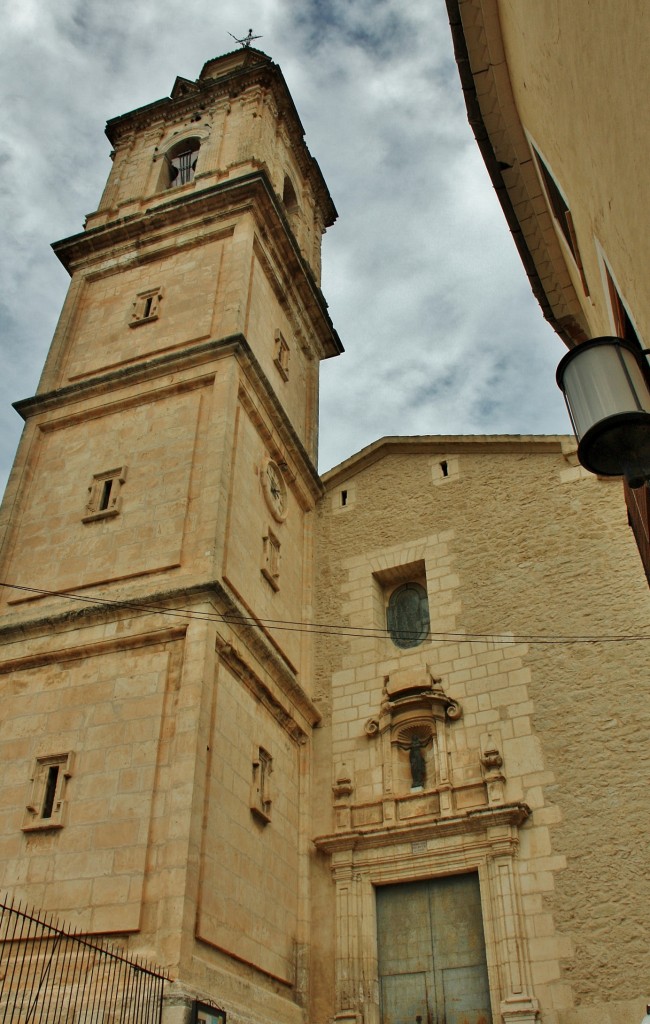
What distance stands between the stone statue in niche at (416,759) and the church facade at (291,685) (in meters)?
0.06

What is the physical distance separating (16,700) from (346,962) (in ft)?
16.8

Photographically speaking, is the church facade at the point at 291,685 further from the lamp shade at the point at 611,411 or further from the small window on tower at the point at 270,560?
the lamp shade at the point at 611,411

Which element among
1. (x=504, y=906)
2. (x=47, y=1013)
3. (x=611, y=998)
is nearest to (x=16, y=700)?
(x=47, y=1013)

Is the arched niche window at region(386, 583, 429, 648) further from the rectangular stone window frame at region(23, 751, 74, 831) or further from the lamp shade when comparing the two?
the lamp shade

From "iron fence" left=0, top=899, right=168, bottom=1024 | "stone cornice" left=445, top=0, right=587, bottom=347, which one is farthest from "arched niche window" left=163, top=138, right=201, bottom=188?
"iron fence" left=0, top=899, right=168, bottom=1024

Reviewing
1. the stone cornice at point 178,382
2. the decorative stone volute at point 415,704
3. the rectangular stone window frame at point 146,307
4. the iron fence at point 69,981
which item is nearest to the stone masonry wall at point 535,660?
the decorative stone volute at point 415,704

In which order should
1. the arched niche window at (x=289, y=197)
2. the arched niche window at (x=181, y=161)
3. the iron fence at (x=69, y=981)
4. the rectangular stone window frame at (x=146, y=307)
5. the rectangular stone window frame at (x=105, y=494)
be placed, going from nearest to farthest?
the iron fence at (x=69, y=981)
the rectangular stone window frame at (x=105, y=494)
the rectangular stone window frame at (x=146, y=307)
the arched niche window at (x=181, y=161)
the arched niche window at (x=289, y=197)

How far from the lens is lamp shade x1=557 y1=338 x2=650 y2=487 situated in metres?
3.07

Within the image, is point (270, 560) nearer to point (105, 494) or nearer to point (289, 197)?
point (105, 494)

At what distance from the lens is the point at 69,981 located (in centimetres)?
841

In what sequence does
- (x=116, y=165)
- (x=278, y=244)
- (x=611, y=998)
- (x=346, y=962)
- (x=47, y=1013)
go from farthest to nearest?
(x=116, y=165) → (x=278, y=244) → (x=346, y=962) → (x=611, y=998) → (x=47, y=1013)

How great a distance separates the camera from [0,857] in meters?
9.62

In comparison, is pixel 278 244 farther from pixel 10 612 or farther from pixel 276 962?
pixel 276 962

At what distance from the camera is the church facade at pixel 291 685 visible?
31.2 ft
